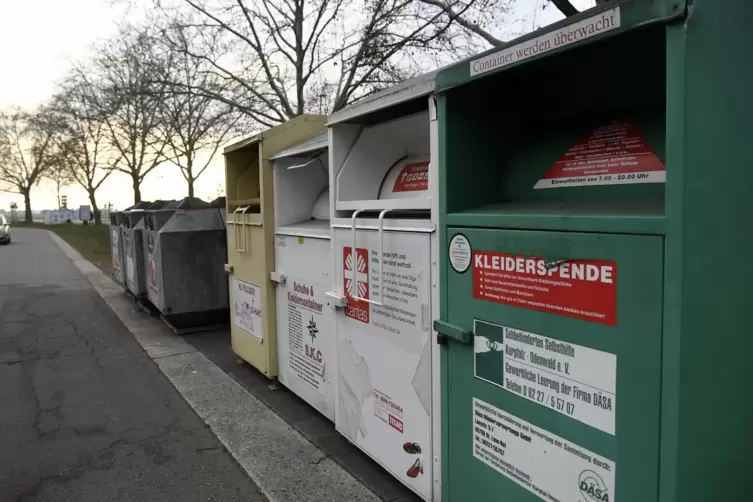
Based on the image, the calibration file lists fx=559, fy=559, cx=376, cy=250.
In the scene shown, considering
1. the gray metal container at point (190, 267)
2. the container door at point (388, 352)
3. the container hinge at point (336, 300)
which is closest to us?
the container door at point (388, 352)

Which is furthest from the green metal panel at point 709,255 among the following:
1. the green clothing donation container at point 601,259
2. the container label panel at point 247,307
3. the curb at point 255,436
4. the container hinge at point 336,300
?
the container label panel at point 247,307

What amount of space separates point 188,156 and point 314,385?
1572 centimetres

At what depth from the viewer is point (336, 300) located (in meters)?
3.51

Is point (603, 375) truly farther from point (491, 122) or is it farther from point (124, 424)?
point (124, 424)

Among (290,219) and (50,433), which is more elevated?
(290,219)

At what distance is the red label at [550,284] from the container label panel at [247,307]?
119 inches

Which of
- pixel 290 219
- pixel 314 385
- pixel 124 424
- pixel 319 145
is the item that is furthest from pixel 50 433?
pixel 319 145

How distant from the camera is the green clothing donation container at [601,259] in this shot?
168cm

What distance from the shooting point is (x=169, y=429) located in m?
4.20

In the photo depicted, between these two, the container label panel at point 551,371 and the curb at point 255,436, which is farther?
the curb at point 255,436

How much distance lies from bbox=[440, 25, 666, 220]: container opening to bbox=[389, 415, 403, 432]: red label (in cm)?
124

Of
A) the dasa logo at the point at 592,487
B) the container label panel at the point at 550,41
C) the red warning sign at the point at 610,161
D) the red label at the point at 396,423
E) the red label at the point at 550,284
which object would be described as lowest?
the red label at the point at 396,423

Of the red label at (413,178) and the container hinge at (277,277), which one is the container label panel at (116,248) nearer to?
the container hinge at (277,277)

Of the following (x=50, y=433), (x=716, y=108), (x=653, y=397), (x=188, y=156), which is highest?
(x=188, y=156)
